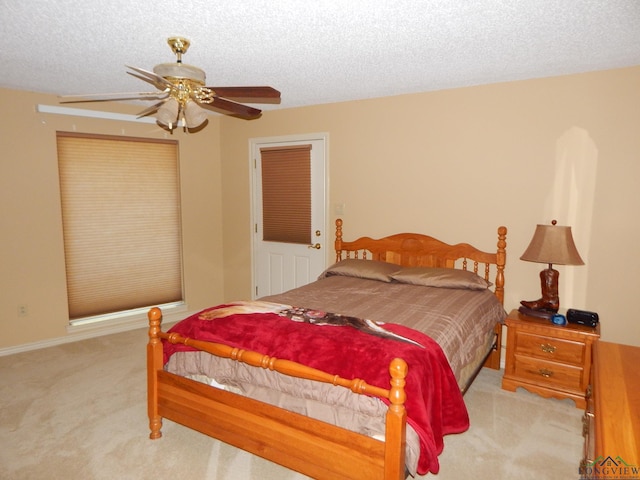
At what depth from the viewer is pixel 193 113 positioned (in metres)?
2.54

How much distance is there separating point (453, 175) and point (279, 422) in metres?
2.88

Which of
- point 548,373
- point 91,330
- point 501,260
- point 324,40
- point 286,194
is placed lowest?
point 91,330

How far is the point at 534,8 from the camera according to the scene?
87.8 inches

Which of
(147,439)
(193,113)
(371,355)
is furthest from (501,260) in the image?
(147,439)

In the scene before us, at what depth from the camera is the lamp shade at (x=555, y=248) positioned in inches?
125

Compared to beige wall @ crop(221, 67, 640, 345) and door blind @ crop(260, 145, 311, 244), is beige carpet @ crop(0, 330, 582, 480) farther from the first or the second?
door blind @ crop(260, 145, 311, 244)

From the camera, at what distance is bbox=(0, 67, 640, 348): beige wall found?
337 centimetres

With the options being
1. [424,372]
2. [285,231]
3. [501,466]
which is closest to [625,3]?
[424,372]

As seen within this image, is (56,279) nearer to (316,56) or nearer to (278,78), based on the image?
(278,78)

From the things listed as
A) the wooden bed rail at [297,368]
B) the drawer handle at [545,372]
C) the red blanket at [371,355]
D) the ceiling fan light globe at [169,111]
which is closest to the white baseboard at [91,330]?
the wooden bed rail at [297,368]

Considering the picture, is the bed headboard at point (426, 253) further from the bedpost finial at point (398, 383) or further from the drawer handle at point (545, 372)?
the bedpost finial at point (398, 383)

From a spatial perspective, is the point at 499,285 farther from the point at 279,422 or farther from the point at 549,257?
the point at 279,422

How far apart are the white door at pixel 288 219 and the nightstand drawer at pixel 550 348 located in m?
2.36

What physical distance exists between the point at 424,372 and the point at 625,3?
7.14 ft
